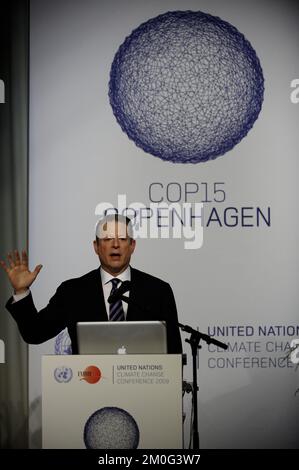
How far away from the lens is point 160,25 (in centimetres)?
541

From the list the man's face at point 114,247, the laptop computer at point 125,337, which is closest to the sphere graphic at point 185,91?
the man's face at point 114,247

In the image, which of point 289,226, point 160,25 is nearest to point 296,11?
point 160,25

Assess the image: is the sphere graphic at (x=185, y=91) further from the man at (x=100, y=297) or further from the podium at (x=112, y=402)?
the podium at (x=112, y=402)

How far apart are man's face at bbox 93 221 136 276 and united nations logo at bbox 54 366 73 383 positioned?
1.49 meters

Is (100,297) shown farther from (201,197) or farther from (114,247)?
(201,197)

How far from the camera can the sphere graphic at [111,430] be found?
331cm

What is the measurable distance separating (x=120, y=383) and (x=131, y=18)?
122 inches

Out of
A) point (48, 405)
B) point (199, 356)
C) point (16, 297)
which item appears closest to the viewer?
point (48, 405)

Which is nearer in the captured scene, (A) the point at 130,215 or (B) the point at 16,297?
(B) the point at 16,297

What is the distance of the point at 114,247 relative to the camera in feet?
15.7

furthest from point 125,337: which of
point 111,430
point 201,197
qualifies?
point 201,197

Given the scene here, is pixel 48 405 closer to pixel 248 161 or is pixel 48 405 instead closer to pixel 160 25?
pixel 248 161

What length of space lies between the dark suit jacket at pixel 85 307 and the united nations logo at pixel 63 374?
1.02 m
